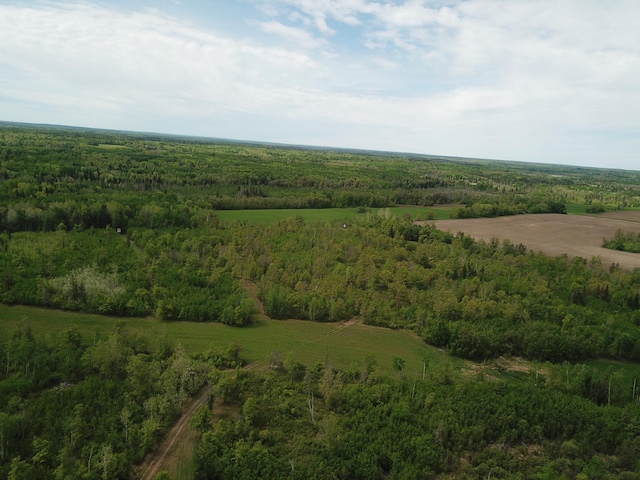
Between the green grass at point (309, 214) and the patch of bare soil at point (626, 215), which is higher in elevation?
the patch of bare soil at point (626, 215)

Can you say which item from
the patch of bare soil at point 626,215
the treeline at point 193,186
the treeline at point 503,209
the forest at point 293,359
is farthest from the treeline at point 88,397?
the patch of bare soil at point 626,215

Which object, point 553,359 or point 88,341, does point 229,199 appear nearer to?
point 88,341

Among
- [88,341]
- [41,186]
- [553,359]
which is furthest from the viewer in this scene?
[41,186]

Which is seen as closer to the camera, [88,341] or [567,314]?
[88,341]

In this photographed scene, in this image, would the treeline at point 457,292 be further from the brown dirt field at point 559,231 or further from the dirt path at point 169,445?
the dirt path at point 169,445

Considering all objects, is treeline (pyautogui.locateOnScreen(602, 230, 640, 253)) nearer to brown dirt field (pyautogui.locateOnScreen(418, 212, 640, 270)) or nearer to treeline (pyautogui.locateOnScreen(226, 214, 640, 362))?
brown dirt field (pyautogui.locateOnScreen(418, 212, 640, 270))

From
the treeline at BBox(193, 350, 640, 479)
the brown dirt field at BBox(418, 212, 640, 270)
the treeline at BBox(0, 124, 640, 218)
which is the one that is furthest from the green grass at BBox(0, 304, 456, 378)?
the brown dirt field at BBox(418, 212, 640, 270)

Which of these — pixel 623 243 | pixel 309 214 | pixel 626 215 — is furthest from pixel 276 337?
pixel 626 215

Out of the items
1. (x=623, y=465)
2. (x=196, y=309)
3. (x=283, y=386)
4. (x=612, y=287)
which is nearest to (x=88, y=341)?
(x=196, y=309)

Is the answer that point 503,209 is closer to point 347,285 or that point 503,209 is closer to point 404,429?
point 347,285
